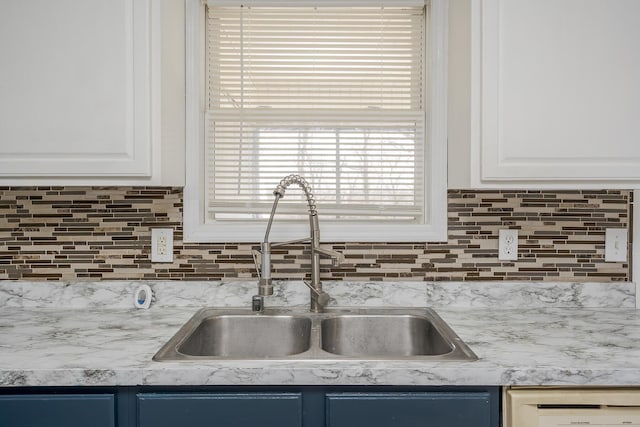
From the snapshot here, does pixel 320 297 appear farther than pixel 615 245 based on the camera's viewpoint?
No

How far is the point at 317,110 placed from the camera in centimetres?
186

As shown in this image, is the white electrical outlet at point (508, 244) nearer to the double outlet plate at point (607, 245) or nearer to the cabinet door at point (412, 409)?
the double outlet plate at point (607, 245)

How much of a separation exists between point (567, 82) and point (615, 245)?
2.30 feet

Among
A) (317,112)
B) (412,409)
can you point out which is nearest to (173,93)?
(317,112)

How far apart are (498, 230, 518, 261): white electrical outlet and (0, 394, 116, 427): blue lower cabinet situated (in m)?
1.38

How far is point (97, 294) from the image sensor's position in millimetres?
1771

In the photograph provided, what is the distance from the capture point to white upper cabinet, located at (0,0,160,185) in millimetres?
1451

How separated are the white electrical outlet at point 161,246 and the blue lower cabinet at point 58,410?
708 mm

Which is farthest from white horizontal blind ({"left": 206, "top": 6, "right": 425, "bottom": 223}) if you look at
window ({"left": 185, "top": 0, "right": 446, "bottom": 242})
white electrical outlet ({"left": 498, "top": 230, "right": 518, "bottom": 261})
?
white electrical outlet ({"left": 498, "top": 230, "right": 518, "bottom": 261})

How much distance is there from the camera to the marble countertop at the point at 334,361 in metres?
1.12

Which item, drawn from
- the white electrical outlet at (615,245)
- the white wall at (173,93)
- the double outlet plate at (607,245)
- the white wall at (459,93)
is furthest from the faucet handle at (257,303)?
the white electrical outlet at (615,245)

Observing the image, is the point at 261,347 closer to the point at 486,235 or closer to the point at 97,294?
the point at 97,294

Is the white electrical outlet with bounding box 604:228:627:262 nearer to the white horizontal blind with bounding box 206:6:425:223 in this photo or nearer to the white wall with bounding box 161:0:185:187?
the white horizontal blind with bounding box 206:6:425:223

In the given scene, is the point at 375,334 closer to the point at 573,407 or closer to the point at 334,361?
the point at 334,361
